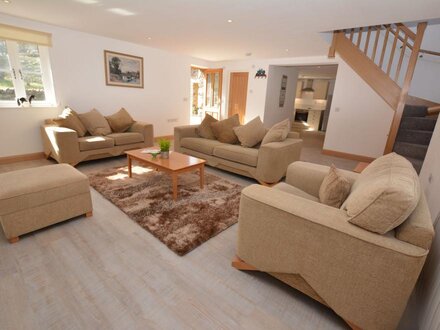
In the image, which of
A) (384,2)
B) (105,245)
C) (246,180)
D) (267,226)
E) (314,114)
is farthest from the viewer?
(314,114)

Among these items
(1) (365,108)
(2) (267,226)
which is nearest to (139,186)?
(2) (267,226)

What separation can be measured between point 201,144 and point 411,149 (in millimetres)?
3196

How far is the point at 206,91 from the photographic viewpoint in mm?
7539

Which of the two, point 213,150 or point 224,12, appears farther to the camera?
point 213,150

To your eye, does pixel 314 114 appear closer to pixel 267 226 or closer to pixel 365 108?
pixel 365 108

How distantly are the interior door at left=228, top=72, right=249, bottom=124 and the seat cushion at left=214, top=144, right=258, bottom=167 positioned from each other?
3477 millimetres

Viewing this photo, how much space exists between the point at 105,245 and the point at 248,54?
533 cm

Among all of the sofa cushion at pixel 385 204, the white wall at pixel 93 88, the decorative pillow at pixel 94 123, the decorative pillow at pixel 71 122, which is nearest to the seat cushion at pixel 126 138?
the decorative pillow at pixel 94 123

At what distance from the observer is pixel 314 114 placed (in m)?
9.74

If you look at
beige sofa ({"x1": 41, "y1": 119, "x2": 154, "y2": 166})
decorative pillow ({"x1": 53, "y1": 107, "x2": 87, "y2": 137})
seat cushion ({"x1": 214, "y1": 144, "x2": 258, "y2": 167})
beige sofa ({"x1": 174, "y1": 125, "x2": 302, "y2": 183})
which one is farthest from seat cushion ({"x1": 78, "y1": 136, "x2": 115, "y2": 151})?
seat cushion ({"x1": 214, "y1": 144, "x2": 258, "y2": 167})

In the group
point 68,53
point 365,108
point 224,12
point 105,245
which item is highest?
point 224,12

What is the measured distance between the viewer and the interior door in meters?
6.67

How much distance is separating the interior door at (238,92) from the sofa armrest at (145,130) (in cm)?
325

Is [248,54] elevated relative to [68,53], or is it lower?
elevated
